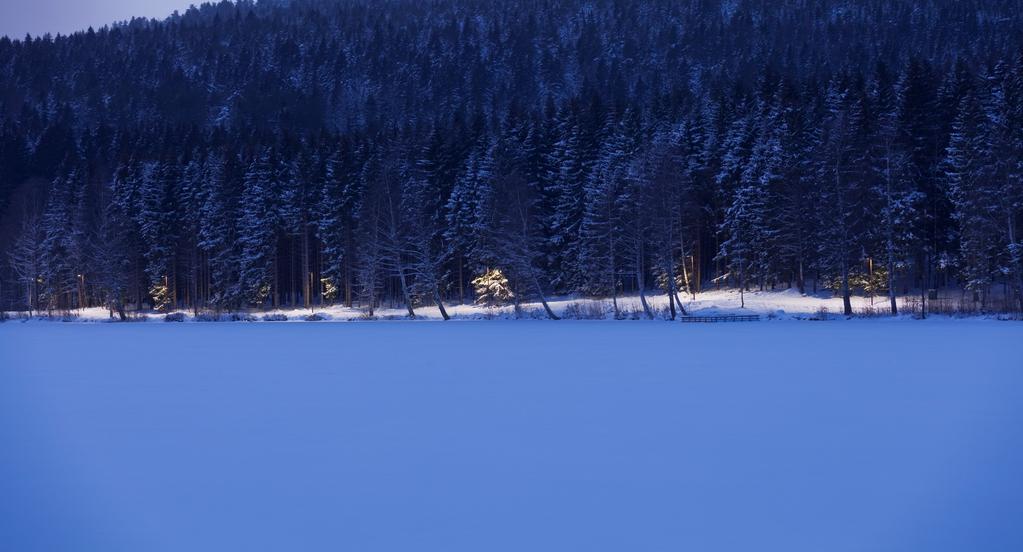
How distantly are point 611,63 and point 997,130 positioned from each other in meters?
109

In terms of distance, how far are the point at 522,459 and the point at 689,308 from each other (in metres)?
34.9

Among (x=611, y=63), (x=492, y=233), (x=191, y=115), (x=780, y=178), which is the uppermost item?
(x=611, y=63)

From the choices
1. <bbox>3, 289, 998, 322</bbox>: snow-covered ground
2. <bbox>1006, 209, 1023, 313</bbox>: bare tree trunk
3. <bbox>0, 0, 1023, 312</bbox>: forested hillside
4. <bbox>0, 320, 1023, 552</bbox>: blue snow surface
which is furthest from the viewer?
<bbox>0, 0, 1023, 312</bbox>: forested hillside

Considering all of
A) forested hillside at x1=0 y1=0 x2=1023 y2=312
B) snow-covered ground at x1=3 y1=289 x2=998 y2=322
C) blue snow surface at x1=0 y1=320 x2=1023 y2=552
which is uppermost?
forested hillside at x1=0 y1=0 x2=1023 y2=312

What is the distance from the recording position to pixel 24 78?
14062 cm

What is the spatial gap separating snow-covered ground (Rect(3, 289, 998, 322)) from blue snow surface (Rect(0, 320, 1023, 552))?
2267 centimetres

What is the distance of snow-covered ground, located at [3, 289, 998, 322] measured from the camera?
36.0m

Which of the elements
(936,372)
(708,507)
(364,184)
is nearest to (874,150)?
(936,372)

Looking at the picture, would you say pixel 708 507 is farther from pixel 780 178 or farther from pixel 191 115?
pixel 191 115

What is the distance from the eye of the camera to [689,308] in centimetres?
3981

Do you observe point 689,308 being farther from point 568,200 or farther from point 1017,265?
point 1017,265

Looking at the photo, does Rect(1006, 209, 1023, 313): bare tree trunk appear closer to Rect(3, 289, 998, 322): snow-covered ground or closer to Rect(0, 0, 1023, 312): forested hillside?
Rect(0, 0, 1023, 312): forested hillside

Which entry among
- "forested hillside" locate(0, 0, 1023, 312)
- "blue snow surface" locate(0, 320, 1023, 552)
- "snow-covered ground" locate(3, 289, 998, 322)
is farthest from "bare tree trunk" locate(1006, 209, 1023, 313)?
"blue snow surface" locate(0, 320, 1023, 552)

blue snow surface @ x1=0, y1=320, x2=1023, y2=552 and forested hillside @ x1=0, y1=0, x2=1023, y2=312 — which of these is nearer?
blue snow surface @ x1=0, y1=320, x2=1023, y2=552
